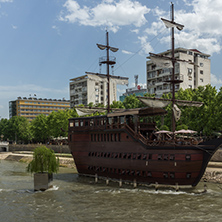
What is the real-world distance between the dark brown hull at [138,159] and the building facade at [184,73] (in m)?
48.5

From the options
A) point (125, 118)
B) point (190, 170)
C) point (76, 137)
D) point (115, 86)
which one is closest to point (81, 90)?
point (115, 86)

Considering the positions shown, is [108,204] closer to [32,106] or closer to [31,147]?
[31,147]

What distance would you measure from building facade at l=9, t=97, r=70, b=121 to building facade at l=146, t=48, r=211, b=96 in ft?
296

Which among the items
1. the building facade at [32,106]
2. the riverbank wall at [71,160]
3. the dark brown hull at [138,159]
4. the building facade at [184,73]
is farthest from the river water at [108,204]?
the building facade at [32,106]

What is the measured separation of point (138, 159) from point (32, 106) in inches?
5616

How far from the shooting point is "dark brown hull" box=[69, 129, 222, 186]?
1184 inches

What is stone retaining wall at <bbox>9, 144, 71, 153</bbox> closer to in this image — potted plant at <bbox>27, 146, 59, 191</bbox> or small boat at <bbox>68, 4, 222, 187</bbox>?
small boat at <bbox>68, 4, 222, 187</bbox>

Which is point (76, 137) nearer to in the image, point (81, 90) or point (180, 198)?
point (180, 198)

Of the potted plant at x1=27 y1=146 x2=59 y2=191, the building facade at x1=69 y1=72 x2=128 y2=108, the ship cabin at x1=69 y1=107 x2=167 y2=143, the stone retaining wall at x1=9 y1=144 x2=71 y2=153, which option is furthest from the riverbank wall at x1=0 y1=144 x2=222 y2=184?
the building facade at x1=69 y1=72 x2=128 y2=108

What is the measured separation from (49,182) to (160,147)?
12.0m

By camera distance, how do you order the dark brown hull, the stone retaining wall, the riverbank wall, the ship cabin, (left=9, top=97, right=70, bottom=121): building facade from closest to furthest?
the dark brown hull < the ship cabin < the riverbank wall < the stone retaining wall < (left=9, top=97, right=70, bottom=121): building facade

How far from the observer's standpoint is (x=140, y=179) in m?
33.2

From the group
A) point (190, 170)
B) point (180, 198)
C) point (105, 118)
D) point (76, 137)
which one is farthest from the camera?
point (76, 137)

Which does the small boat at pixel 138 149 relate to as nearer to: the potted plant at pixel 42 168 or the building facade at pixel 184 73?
the potted plant at pixel 42 168
